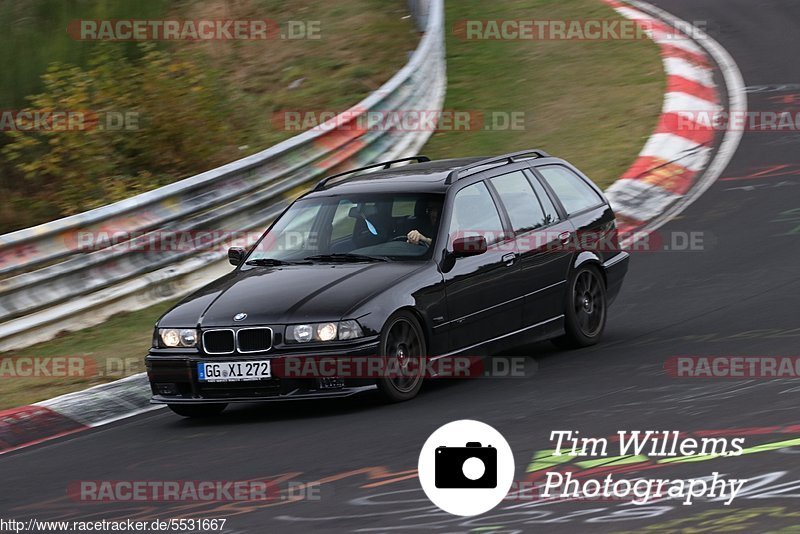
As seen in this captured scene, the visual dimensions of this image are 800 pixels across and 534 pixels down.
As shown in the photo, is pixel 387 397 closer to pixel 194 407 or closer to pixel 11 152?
pixel 194 407

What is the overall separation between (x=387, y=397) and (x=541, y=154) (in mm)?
3090

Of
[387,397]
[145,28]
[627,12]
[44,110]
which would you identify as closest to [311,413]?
[387,397]

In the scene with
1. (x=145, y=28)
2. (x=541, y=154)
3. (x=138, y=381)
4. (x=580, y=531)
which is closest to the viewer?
(x=580, y=531)

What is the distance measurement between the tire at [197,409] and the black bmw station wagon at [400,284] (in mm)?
12

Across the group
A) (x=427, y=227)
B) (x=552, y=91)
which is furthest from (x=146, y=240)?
(x=552, y=91)

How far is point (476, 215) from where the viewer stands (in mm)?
9391

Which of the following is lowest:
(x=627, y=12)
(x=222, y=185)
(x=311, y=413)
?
(x=311, y=413)

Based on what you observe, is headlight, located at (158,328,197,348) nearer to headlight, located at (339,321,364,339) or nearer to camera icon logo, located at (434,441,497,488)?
headlight, located at (339,321,364,339)

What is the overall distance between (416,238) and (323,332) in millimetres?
1220

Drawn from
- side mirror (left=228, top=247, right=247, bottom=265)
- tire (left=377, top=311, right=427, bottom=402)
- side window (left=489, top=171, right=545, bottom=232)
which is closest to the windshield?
side mirror (left=228, top=247, right=247, bottom=265)

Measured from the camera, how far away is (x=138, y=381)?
9.52m

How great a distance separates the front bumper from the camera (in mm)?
8117

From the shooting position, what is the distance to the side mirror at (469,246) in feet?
29.0

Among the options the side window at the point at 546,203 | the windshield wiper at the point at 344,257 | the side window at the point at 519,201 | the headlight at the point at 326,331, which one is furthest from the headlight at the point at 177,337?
the side window at the point at 546,203
